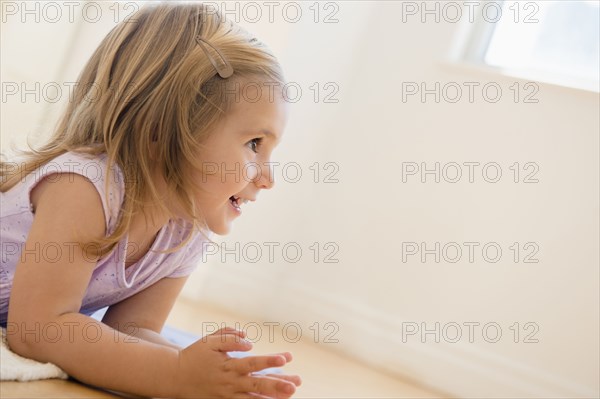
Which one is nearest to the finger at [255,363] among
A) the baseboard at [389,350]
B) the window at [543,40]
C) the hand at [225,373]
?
the hand at [225,373]

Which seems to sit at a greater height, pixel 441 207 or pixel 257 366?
pixel 441 207

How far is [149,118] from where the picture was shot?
1.00m

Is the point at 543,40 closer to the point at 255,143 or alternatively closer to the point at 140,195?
the point at 255,143

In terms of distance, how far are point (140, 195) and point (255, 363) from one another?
0.29 metres

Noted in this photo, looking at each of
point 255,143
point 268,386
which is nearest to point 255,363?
point 268,386

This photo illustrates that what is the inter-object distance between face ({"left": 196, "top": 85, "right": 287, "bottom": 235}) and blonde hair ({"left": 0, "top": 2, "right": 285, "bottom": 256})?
0.02 metres

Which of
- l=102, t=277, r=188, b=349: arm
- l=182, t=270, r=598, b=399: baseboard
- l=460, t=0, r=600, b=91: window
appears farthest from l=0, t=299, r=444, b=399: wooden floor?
l=460, t=0, r=600, b=91: window

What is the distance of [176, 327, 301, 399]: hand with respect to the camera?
830 millimetres

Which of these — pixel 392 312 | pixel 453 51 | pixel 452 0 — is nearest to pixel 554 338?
pixel 392 312

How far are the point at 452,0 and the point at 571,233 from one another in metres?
0.65

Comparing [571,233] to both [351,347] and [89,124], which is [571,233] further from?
[89,124]

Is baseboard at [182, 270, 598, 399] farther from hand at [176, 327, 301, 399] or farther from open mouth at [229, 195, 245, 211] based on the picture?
hand at [176, 327, 301, 399]

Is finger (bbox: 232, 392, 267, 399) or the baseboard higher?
the baseboard

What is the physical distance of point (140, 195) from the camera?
0.98m
